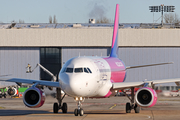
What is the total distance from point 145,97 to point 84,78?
6.00 meters

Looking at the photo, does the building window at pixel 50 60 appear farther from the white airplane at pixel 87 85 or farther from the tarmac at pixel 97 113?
the white airplane at pixel 87 85

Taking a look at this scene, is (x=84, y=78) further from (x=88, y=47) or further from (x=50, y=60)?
(x=50, y=60)

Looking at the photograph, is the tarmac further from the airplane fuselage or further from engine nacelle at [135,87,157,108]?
the airplane fuselage

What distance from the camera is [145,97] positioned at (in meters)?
27.5

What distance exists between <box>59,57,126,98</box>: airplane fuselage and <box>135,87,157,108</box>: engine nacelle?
8.78 ft

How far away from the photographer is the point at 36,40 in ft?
232

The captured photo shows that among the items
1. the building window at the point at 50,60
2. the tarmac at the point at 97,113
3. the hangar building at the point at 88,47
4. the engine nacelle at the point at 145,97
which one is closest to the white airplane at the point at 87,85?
the engine nacelle at the point at 145,97

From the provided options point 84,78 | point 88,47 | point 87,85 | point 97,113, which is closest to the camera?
point 84,78

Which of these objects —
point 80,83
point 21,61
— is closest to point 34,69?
point 21,61

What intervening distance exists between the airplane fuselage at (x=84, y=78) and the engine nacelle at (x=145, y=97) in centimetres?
267

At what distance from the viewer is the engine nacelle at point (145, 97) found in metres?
27.2

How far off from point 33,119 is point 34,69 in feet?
154

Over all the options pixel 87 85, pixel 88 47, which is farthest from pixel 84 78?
pixel 88 47

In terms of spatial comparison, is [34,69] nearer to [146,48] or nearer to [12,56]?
[12,56]
